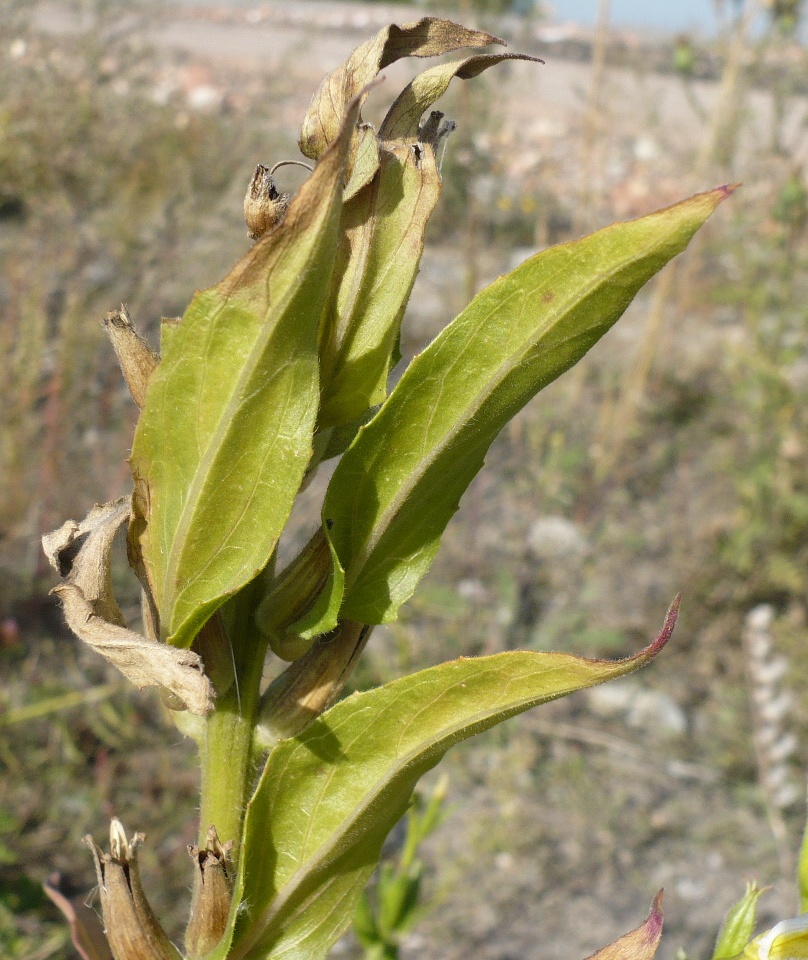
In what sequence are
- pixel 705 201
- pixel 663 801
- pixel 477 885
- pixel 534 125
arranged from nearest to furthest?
pixel 705 201 < pixel 477 885 < pixel 663 801 < pixel 534 125

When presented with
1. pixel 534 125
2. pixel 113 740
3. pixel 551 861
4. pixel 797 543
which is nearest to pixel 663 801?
pixel 551 861

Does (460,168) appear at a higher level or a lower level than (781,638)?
higher

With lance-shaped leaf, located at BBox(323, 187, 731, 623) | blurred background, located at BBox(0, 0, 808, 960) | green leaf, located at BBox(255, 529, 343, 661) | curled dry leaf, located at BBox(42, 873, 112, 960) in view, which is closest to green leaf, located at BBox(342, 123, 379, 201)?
lance-shaped leaf, located at BBox(323, 187, 731, 623)

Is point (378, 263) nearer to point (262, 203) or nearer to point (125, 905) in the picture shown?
point (262, 203)

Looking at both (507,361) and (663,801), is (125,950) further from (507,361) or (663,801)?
(663,801)

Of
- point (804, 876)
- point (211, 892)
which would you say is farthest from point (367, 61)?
point (804, 876)

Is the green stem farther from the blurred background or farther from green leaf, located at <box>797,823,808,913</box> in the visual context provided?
the blurred background
